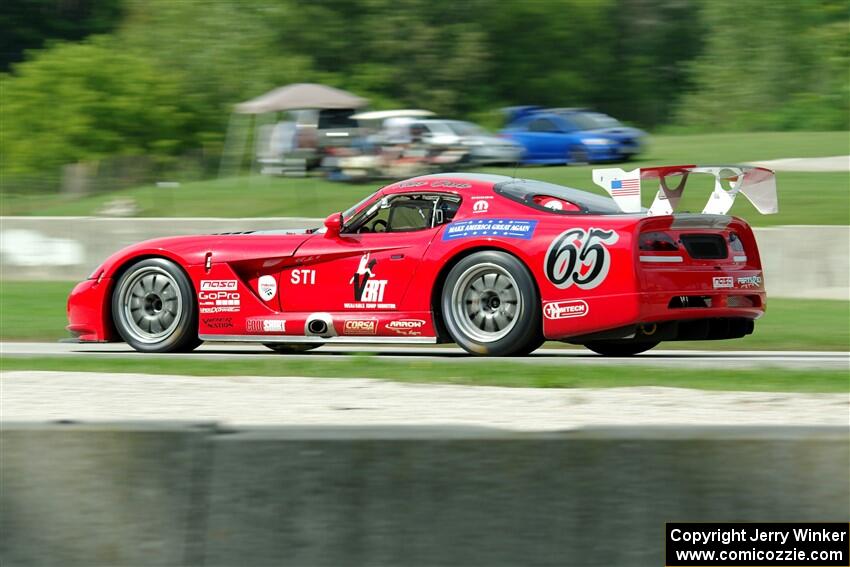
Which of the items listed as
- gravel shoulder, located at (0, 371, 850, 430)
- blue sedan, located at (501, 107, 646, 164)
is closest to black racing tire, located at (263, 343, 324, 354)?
gravel shoulder, located at (0, 371, 850, 430)

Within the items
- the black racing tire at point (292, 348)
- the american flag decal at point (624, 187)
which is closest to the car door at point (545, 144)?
the black racing tire at point (292, 348)

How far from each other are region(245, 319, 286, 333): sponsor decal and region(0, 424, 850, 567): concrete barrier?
18.6 feet

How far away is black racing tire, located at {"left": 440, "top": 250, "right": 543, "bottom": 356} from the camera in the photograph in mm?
9219

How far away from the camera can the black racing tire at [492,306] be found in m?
9.22

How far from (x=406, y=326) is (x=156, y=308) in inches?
86.8

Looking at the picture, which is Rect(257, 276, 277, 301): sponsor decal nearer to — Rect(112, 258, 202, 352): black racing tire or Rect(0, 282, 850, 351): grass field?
Rect(112, 258, 202, 352): black racing tire

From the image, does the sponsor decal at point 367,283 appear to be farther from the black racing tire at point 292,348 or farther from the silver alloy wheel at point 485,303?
the black racing tire at point 292,348

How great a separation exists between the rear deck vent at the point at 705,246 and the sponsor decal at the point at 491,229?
108 centimetres

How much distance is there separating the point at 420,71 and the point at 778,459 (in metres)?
41.7

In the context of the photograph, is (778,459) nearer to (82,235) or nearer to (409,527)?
(409,527)

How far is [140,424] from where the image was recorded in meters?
4.39

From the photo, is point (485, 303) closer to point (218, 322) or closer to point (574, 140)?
point (218, 322)

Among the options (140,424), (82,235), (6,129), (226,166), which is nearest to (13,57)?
(6,129)

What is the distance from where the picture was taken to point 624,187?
957 centimetres
